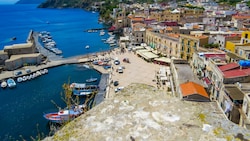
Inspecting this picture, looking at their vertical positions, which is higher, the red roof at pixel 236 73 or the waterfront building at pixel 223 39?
the waterfront building at pixel 223 39

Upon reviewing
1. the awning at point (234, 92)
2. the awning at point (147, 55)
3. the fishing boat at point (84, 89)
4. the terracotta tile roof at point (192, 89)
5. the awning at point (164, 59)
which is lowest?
the fishing boat at point (84, 89)

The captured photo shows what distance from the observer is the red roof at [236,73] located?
22688 mm

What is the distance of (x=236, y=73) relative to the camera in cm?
2314

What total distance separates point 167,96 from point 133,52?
50.5 m

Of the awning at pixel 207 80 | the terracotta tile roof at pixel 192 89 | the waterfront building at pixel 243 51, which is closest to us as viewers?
the terracotta tile roof at pixel 192 89

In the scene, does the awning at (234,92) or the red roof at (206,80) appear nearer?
the awning at (234,92)

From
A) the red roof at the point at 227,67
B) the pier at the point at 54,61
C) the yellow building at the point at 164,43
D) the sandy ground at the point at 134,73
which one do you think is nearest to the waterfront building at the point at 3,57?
the pier at the point at 54,61

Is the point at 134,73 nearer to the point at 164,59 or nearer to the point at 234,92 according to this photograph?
the point at 164,59

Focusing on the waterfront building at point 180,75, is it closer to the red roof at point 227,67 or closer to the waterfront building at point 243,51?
the red roof at point 227,67

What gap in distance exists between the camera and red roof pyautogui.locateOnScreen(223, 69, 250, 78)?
74.4 ft

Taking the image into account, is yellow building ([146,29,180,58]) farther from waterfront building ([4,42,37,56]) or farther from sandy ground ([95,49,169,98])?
waterfront building ([4,42,37,56])

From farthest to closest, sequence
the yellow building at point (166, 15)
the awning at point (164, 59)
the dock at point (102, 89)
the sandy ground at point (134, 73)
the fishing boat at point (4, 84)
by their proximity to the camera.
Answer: the yellow building at point (166, 15) < the awning at point (164, 59) < the fishing boat at point (4, 84) < the sandy ground at point (134, 73) < the dock at point (102, 89)

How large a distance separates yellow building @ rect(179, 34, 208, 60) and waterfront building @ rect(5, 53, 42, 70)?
3034 centimetres

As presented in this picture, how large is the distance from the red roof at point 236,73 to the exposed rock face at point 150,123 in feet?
63.9
